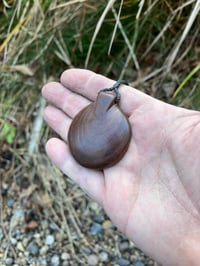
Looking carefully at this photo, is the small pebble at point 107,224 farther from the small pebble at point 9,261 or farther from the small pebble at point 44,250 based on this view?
the small pebble at point 9,261

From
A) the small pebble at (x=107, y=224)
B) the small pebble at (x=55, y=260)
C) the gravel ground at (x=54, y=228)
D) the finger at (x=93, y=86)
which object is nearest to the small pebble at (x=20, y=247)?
the gravel ground at (x=54, y=228)

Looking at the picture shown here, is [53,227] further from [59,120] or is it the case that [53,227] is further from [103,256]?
[59,120]

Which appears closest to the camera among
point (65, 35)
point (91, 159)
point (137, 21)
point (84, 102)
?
point (91, 159)

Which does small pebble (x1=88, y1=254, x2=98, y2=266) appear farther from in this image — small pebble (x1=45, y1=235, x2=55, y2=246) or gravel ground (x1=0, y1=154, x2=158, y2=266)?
small pebble (x1=45, y1=235, x2=55, y2=246)

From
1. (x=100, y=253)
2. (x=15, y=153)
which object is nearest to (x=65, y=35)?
(x=15, y=153)

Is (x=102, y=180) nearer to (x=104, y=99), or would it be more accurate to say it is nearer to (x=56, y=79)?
(x=104, y=99)

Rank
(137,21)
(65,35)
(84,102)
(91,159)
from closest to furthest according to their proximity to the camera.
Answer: (91,159) < (84,102) < (137,21) < (65,35)

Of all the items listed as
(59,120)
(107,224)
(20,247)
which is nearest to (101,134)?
(59,120)
